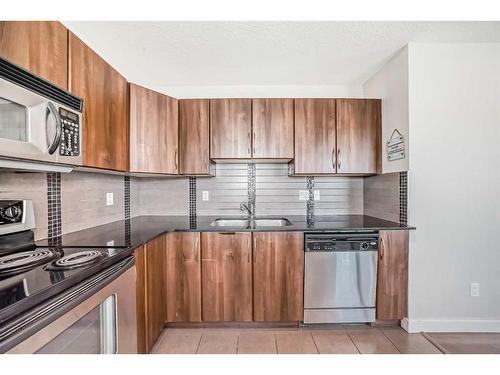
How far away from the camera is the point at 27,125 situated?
112 cm

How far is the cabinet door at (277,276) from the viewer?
2355 millimetres

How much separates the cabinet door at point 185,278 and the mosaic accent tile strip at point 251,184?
0.92m

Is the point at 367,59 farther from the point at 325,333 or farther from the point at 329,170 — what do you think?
the point at 325,333

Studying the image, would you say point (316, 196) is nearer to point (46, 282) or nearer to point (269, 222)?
point (269, 222)

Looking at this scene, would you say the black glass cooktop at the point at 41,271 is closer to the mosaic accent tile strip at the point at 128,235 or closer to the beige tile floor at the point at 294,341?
the mosaic accent tile strip at the point at 128,235

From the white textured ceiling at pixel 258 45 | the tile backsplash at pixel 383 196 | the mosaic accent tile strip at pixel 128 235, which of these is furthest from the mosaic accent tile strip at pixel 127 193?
the tile backsplash at pixel 383 196

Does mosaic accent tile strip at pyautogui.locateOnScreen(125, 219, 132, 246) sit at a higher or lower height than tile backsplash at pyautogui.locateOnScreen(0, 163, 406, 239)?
lower

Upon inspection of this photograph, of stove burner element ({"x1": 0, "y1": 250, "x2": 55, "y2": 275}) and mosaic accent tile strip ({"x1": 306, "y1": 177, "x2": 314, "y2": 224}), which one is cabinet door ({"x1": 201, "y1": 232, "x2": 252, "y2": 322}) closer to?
mosaic accent tile strip ({"x1": 306, "y1": 177, "x2": 314, "y2": 224})

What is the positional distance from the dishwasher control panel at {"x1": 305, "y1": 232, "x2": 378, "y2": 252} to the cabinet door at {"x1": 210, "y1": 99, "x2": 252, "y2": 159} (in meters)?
1.03

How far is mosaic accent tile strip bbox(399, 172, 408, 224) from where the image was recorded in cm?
233

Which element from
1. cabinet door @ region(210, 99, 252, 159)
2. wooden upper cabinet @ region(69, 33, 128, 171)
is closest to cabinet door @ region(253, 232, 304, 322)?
cabinet door @ region(210, 99, 252, 159)

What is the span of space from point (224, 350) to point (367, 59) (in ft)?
9.29

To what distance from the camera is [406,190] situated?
2.32 m
